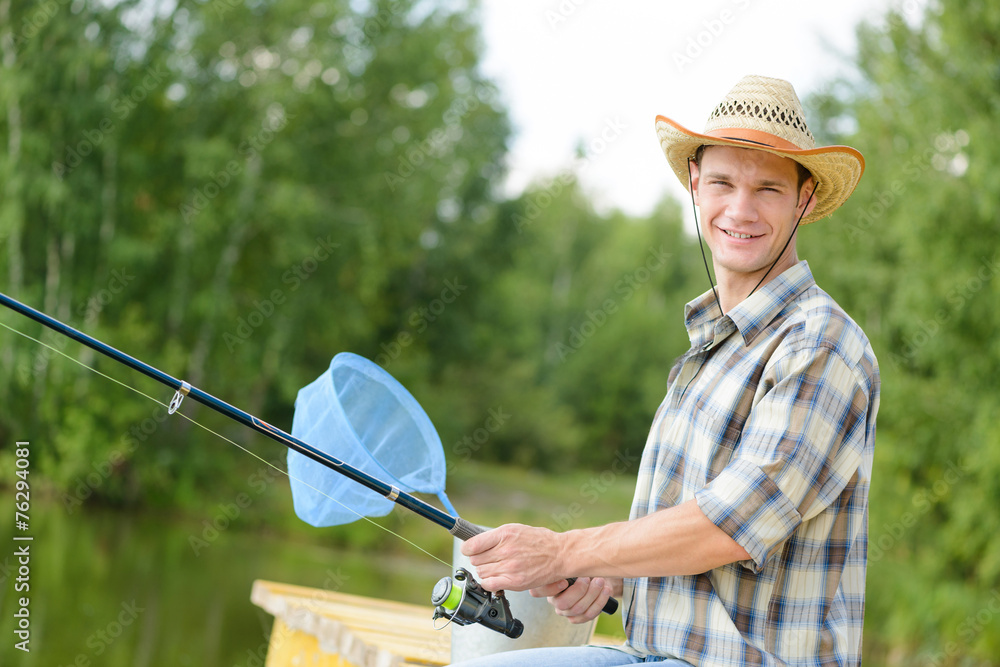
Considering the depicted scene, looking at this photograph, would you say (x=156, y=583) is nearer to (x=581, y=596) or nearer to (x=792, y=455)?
(x=581, y=596)

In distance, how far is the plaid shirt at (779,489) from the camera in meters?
1.54

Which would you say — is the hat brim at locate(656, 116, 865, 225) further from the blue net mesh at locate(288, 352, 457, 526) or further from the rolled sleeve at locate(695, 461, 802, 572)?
the blue net mesh at locate(288, 352, 457, 526)

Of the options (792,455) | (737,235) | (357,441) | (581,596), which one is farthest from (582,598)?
(737,235)

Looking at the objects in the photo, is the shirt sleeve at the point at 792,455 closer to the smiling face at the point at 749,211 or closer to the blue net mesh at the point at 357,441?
the smiling face at the point at 749,211

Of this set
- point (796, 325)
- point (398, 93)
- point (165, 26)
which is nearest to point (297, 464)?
point (796, 325)

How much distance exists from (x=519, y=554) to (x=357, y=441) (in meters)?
0.46

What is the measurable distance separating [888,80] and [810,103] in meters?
5.08

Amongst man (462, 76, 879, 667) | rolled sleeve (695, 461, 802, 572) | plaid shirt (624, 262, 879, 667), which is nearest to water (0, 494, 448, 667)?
man (462, 76, 879, 667)

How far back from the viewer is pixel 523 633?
2.23 meters

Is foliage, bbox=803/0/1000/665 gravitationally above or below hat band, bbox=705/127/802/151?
above

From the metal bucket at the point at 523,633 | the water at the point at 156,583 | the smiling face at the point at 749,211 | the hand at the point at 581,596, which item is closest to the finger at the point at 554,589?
the hand at the point at 581,596

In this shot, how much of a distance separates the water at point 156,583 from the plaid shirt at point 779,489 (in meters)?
4.67

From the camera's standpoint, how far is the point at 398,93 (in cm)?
1495

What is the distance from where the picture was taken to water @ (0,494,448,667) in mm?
6492
